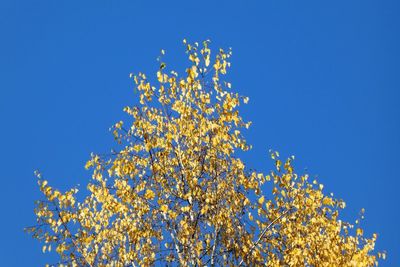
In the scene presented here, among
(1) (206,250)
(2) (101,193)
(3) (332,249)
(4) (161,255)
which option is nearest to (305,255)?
(3) (332,249)

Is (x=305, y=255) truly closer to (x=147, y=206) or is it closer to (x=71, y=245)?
(x=147, y=206)

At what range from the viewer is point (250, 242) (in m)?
14.2

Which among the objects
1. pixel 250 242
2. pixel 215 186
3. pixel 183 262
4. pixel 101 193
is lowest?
pixel 183 262

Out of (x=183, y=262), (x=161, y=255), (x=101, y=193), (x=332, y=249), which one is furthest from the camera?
(x=101, y=193)

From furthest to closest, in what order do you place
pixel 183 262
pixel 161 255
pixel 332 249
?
pixel 332 249
pixel 161 255
pixel 183 262

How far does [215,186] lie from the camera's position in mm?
13680

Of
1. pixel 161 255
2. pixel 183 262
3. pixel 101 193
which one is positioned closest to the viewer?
pixel 183 262

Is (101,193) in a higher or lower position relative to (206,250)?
higher

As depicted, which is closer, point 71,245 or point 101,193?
point 71,245

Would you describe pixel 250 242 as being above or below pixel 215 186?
below

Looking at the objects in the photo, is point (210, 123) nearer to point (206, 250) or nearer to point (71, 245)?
point (206, 250)

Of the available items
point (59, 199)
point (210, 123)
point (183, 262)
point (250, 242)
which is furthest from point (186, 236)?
point (59, 199)

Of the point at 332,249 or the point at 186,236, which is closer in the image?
the point at 186,236

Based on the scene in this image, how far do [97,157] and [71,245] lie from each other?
98.8 inches
